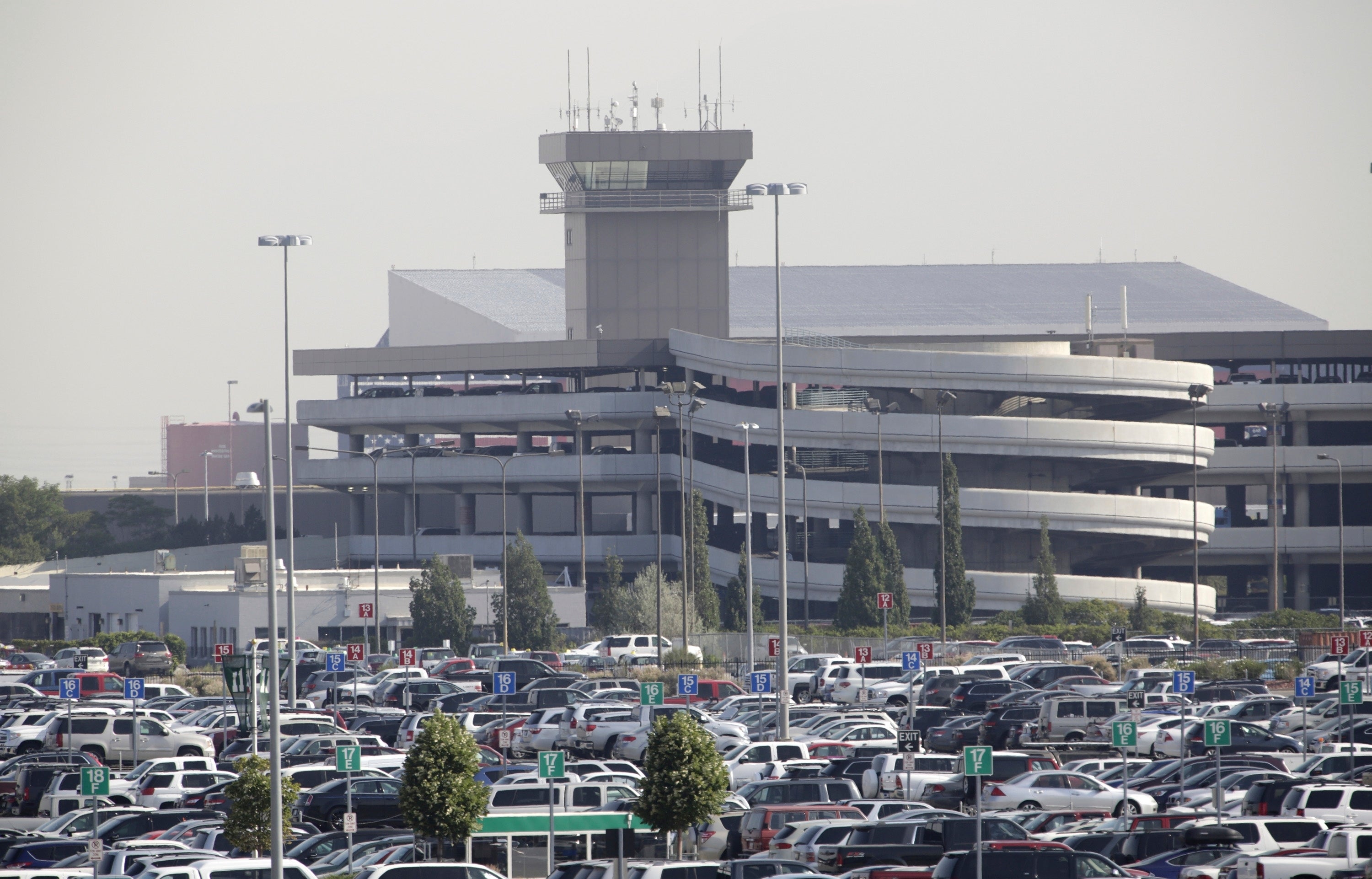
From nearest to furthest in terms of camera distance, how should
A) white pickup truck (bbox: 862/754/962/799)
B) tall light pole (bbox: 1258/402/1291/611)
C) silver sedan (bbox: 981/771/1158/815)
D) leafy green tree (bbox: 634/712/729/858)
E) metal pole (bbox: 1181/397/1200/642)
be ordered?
1. leafy green tree (bbox: 634/712/729/858)
2. silver sedan (bbox: 981/771/1158/815)
3. white pickup truck (bbox: 862/754/962/799)
4. metal pole (bbox: 1181/397/1200/642)
5. tall light pole (bbox: 1258/402/1291/611)

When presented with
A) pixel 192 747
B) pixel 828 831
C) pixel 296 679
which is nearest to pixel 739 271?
pixel 296 679

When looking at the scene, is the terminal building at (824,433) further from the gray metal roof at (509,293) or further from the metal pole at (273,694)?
the metal pole at (273,694)

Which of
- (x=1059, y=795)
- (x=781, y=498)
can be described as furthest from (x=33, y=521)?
(x=1059, y=795)

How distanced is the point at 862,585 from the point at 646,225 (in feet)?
137

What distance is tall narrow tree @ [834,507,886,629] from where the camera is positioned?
3253 inches

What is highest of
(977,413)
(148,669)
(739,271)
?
(739,271)

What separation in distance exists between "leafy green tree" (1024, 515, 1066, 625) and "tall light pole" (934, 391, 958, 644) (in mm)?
4018

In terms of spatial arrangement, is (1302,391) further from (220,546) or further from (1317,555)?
(220,546)

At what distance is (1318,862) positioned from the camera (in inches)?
1029

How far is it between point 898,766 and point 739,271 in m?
125

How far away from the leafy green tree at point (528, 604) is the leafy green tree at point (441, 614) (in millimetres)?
2006

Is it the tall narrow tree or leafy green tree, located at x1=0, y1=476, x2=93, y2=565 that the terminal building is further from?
leafy green tree, located at x1=0, y1=476, x2=93, y2=565

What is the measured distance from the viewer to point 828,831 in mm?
29875

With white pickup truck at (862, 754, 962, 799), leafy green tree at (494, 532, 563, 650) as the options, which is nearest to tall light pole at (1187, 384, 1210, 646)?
leafy green tree at (494, 532, 563, 650)
